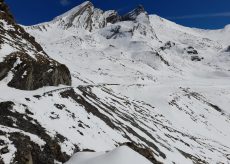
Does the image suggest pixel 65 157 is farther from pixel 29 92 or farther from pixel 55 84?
pixel 55 84

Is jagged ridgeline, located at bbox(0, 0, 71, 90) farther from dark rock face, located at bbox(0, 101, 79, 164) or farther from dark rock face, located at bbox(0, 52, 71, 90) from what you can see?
dark rock face, located at bbox(0, 101, 79, 164)

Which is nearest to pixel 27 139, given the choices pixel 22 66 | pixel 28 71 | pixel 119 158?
pixel 119 158

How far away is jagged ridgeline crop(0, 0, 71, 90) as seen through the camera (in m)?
50.5

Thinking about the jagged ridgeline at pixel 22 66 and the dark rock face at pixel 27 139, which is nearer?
the dark rock face at pixel 27 139

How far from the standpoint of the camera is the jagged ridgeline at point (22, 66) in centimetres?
5050

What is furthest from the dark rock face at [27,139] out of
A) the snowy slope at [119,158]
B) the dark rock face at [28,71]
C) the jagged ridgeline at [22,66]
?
the jagged ridgeline at [22,66]

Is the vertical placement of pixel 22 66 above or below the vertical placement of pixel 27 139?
above

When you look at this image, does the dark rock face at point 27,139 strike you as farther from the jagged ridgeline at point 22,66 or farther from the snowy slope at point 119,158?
the jagged ridgeline at point 22,66

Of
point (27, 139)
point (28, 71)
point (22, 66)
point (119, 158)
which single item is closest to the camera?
point (119, 158)

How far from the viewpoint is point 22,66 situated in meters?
52.1

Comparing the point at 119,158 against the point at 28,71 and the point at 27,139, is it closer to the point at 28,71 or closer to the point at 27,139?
the point at 27,139

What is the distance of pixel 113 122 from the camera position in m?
54.4

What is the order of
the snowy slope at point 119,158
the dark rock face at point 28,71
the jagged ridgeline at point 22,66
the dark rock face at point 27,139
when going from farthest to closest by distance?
the jagged ridgeline at point 22,66
the dark rock face at point 28,71
the dark rock face at point 27,139
the snowy slope at point 119,158

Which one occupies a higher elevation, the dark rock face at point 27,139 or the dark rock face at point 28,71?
the dark rock face at point 28,71
